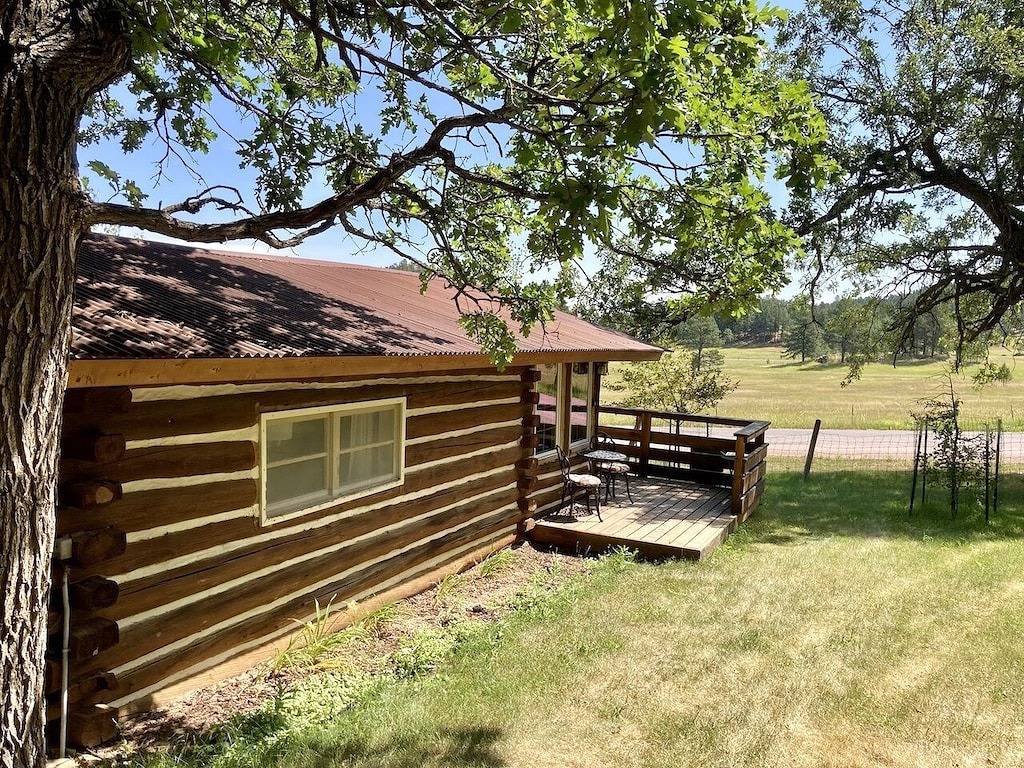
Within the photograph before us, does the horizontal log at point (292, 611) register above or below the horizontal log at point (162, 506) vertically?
below

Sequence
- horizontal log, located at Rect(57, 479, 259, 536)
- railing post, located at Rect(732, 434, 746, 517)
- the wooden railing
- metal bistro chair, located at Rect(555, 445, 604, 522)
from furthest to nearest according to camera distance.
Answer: the wooden railing
railing post, located at Rect(732, 434, 746, 517)
metal bistro chair, located at Rect(555, 445, 604, 522)
horizontal log, located at Rect(57, 479, 259, 536)

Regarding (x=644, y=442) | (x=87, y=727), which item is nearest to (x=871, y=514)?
(x=644, y=442)

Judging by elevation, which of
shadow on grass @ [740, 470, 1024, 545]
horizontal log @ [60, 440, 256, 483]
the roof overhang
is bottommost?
shadow on grass @ [740, 470, 1024, 545]

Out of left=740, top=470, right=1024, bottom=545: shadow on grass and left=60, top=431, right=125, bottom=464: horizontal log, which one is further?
left=740, top=470, right=1024, bottom=545: shadow on grass

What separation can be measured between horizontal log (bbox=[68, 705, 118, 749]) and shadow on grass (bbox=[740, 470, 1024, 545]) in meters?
8.11

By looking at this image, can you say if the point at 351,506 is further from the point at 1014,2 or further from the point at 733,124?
the point at 1014,2

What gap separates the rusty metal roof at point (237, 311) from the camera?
4.18m

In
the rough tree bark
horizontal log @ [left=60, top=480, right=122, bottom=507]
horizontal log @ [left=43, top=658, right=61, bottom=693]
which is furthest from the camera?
horizontal log @ [left=60, top=480, right=122, bottom=507]

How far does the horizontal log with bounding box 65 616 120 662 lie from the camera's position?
409 cm

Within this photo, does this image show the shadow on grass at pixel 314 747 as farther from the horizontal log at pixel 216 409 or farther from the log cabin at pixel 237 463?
the horizontal log at pixel 216 409

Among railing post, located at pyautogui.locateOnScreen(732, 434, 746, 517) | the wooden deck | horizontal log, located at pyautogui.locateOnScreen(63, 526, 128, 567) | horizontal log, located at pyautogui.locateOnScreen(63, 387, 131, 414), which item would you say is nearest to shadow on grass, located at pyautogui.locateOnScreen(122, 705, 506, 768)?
horizontal log, located at pyautogui.locateOnScreen(63, 526, 128, 567)

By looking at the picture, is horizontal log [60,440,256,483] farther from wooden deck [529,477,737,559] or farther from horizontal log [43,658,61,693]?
wooden deck [529,477,737,559]

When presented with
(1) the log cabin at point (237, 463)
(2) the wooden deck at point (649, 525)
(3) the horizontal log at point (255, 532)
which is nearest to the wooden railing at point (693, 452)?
(2) the wooden deck at point (649, 525)

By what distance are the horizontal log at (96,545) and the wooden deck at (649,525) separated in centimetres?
579
